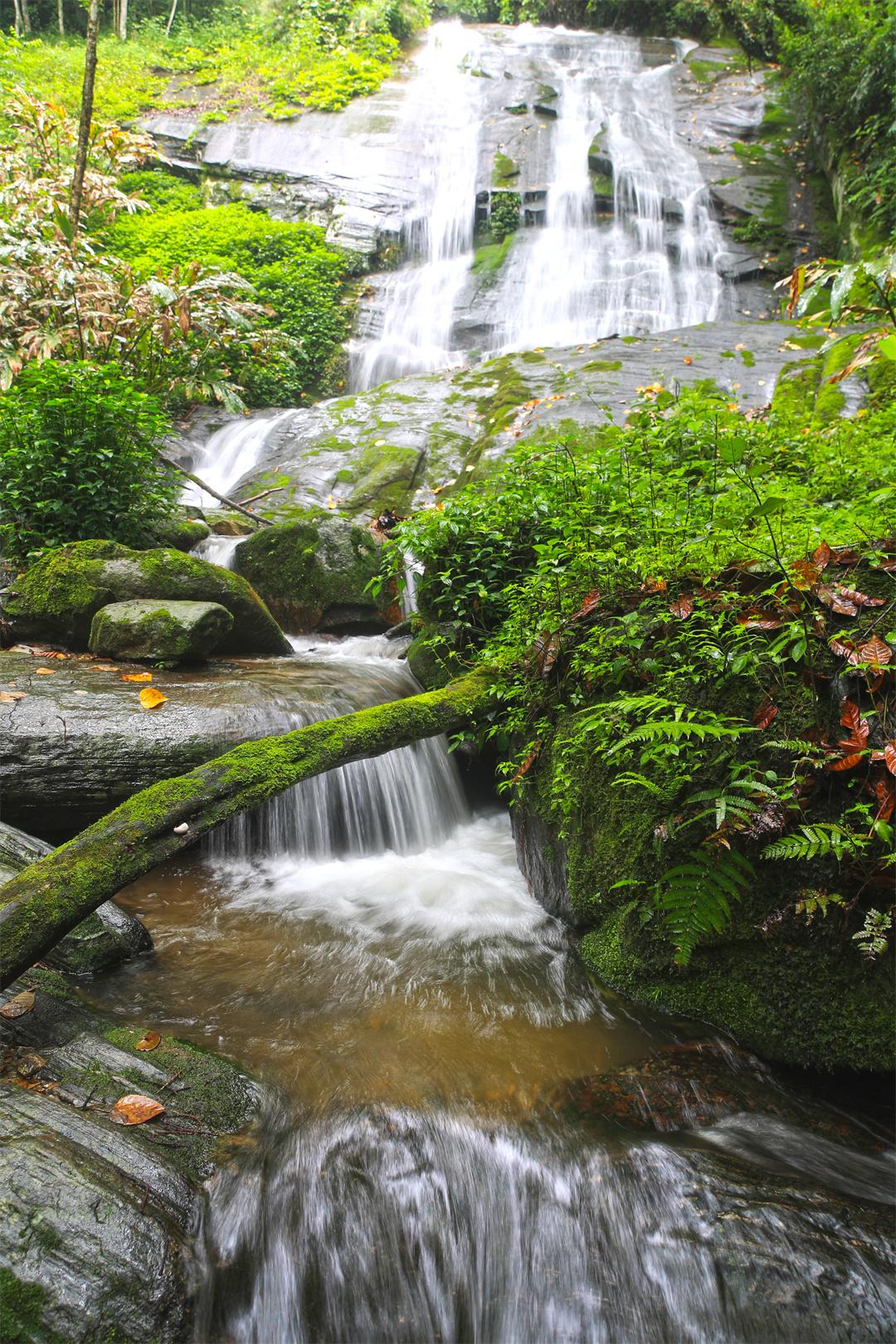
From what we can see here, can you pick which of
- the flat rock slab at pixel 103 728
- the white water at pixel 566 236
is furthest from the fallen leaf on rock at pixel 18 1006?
the white water at pixel 566 236

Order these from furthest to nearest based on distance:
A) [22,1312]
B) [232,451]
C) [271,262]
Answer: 1. [271,262]
2. [232,451]
3. [22,1312]

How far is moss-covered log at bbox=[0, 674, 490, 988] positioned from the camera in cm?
231

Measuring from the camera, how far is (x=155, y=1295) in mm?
1774

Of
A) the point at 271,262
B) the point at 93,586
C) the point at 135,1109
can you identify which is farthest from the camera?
the point at 271,262

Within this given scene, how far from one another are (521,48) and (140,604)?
24.4 metres

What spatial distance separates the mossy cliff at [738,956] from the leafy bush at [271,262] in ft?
40.1

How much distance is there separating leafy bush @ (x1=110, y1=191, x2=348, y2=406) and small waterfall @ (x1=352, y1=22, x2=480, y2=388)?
0.93 m

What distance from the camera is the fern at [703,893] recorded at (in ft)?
8.32

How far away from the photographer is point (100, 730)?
424 centimetres

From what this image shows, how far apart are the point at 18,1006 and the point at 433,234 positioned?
694 inches

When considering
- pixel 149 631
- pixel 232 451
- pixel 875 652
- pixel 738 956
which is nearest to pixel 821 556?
pixel 875 652

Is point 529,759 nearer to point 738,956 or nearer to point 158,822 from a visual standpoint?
point 738,956

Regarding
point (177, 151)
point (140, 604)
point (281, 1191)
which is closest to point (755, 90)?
point (177, 151)

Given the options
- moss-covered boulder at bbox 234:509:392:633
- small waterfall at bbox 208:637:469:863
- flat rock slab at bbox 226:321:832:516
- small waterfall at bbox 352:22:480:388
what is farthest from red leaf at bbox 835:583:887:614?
small waterfall at bbox 352:22:480:388
